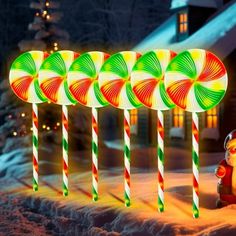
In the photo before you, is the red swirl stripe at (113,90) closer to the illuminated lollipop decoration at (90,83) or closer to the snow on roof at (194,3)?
the illuminated lollipop decoration at (90,83)

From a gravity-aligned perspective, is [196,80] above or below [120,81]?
above

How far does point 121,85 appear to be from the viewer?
9766mm

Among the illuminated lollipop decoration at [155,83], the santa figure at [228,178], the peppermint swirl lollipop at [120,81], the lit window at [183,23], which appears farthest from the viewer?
the lit window at [183,23]

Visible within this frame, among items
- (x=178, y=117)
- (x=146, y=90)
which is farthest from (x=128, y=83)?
(x=178, y=117)

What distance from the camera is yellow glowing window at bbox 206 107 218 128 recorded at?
19745 millimetres

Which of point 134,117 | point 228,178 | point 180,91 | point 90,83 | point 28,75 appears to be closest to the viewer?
point 180,91

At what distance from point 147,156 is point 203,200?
9.05 metres

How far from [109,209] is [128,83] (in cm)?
220

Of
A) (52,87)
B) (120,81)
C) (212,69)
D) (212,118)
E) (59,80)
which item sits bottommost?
(212,118)

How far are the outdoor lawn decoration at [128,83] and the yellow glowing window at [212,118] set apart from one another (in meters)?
9.62

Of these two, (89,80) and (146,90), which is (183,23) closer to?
(89,80)

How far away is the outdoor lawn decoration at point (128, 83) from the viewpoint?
8.52m

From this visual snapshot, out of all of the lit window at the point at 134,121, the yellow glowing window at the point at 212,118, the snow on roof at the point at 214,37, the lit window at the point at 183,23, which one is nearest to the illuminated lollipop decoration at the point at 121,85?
the snow on roof at the point at 214,37

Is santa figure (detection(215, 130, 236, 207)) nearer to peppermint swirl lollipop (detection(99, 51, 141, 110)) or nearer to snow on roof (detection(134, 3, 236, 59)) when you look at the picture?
peppermint swirl lollipop (detection(99, 51, 141, 110))
